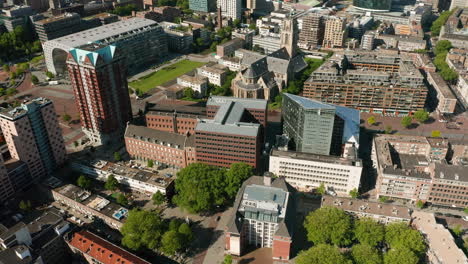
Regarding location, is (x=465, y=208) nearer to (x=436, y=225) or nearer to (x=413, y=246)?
(x=436, y=225)

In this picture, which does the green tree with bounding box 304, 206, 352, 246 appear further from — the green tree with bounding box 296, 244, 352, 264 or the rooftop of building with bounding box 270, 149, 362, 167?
the rooftop of building with bounding box 270, 149, 362, 167

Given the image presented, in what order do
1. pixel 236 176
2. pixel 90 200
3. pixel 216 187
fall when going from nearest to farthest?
pixel 90 200
pixel 216 187
pixel 236 176

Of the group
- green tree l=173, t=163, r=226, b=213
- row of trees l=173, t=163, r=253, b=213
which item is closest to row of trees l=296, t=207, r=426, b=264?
row of trees l=173, t=163, r=253, b=213

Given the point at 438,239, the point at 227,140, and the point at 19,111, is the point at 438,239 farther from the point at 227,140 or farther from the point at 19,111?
the point at 19,111

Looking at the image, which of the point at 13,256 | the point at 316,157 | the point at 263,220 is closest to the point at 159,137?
the point at 263,220

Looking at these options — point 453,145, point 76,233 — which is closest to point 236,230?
point 76,233

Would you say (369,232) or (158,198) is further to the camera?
(158,198)

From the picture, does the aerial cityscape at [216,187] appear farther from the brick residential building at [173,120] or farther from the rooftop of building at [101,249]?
the brick residential building at [173,120]
